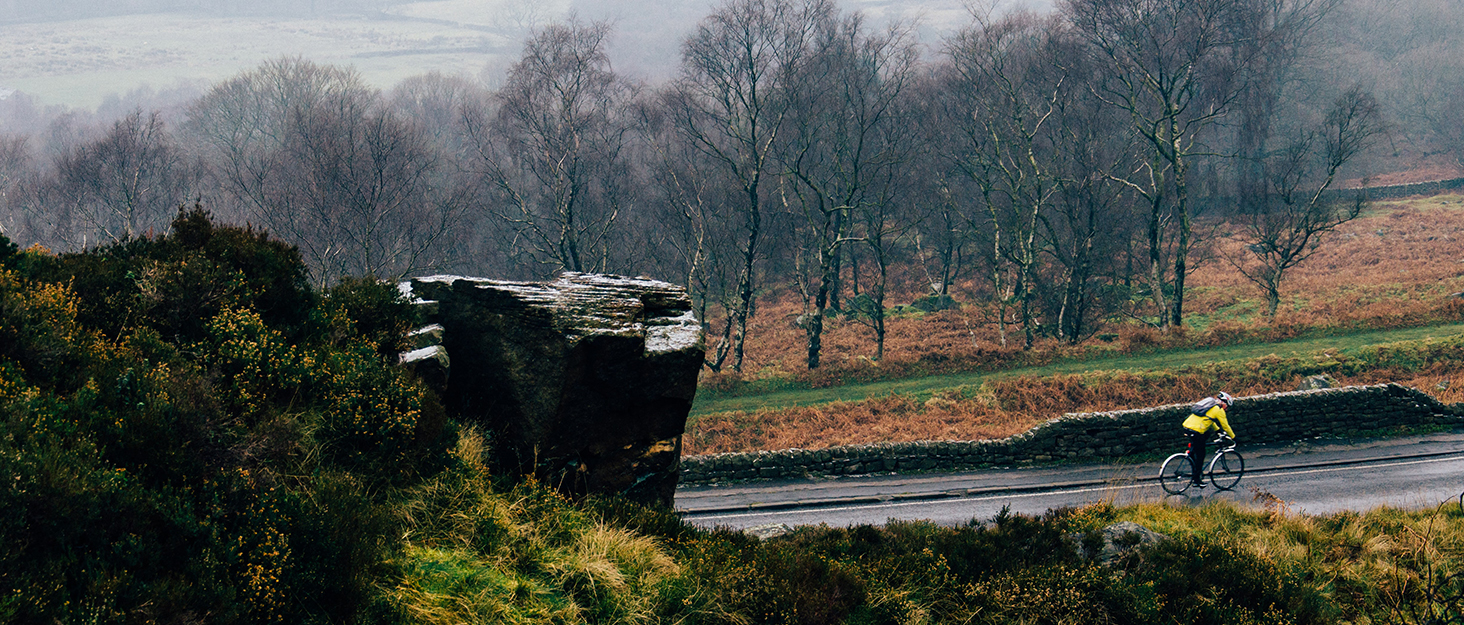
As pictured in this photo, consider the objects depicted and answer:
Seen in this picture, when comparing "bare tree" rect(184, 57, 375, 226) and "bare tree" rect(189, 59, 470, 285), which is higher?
"bare tree" rect(184, 57, 375, 226)

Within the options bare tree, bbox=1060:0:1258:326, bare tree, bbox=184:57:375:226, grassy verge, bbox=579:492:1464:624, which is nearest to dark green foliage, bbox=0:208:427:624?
grassy verge, bbox=579:492:1464:624

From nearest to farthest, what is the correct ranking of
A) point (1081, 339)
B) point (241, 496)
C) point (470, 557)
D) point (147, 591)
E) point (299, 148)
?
point (147, 591) < point (241, 496) < point (470, 557) < point (1081, 339) < point (299, 148)

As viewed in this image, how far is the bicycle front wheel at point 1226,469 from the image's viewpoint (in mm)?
15875

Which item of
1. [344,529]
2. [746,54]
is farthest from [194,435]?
[746,54]

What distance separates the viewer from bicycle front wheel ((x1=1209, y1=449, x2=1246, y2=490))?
15.9 metres

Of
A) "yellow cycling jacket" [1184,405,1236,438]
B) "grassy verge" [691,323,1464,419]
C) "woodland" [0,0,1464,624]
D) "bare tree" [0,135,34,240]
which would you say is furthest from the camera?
"bare tree" [0,135,34,240]

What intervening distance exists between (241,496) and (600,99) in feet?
104

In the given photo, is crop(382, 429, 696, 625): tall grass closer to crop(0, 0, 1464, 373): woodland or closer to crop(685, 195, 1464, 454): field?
crop(685, 195, 1464, 454): field

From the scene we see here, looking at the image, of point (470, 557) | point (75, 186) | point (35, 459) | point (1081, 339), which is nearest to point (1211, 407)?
point (470, 557)

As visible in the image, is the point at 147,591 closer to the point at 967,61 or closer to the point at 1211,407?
the point at 1211,407

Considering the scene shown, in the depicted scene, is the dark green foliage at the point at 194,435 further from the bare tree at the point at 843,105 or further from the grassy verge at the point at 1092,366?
the bare tree at the point at 843,105

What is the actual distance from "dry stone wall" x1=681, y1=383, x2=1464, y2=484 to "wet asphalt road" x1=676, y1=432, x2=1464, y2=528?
42 centimetres

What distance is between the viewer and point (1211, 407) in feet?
49.8

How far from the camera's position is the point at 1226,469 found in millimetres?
16016
